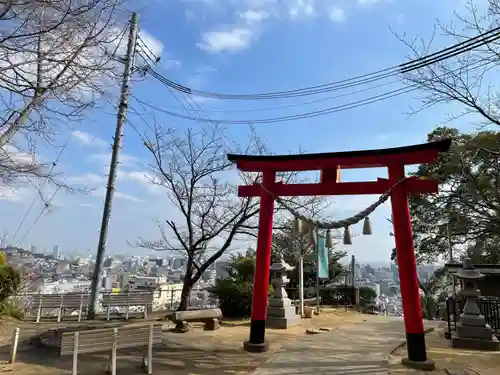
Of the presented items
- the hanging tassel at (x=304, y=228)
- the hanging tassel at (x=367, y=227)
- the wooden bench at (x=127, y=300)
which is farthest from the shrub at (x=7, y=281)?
the hanging tassel at (x=367, y=227)

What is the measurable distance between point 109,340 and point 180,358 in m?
2.05

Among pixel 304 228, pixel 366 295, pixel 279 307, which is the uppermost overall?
pixel 304 228

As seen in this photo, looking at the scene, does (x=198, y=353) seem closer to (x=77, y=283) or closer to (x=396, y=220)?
(x=396, y=220)

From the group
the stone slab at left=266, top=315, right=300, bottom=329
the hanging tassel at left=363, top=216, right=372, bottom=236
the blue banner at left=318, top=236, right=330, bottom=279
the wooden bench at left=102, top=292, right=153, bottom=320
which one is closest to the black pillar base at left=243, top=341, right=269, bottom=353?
the hanging tassel at left=363, top=216, right=372, bottom=236

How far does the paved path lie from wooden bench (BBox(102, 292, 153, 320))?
267 inches

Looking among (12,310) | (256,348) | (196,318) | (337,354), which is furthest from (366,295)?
(12,310)

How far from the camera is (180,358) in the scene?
7.76m

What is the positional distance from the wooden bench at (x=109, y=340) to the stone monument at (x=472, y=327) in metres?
7.78

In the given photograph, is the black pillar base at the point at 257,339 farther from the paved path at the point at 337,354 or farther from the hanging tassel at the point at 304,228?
the hanging tassel at the point at 304,228

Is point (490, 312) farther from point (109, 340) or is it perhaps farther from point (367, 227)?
point (109, 340)

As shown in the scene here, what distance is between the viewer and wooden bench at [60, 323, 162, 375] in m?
5.77

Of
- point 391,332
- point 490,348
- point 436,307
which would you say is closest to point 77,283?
point 391,332

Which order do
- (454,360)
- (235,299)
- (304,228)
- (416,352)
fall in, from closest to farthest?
(416,352) → (454,360) → (304,228) → (235,299)

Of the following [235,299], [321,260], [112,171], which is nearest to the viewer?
[112,171]
